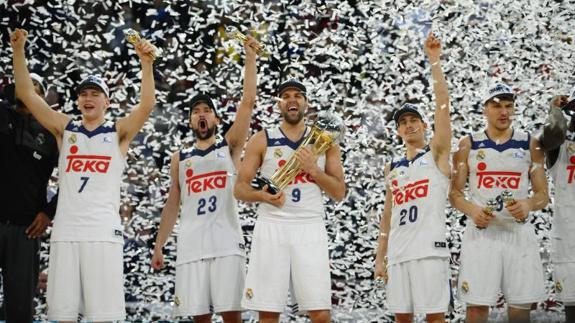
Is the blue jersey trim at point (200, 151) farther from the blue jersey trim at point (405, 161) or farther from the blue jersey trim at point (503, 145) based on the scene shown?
the blue jersey trim at point (503, 145)

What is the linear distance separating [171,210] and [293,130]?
1.05 metres

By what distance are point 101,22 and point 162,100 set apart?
0.90 m

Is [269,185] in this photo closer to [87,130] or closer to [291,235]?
[291,235]

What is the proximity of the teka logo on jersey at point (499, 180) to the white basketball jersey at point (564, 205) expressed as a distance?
1.06 feet

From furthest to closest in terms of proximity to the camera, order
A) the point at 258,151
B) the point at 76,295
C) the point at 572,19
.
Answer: the point at 572,19 < the point at 258,151 < the point at 76,295

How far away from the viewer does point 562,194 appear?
562cm

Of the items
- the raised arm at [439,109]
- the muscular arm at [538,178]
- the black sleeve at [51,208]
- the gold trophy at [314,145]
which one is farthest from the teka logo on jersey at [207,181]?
the muscular arm at [538,178]

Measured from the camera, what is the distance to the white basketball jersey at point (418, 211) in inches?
212

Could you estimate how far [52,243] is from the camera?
17.2 feet

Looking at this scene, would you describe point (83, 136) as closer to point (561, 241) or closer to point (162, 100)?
point (162, 100)

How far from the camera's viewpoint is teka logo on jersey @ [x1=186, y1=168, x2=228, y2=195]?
5766 millimetres

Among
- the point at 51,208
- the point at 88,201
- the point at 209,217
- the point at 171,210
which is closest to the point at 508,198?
the point at 209,217

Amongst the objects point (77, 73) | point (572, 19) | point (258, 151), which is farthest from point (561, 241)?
point (77, 73)

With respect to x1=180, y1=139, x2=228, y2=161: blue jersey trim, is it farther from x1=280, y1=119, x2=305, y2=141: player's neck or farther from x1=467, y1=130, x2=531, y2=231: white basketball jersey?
x1=467, y1=130, x2=531, y2=231: white basketball jersey
